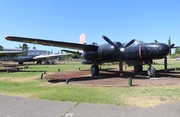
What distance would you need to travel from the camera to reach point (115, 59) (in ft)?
49.6

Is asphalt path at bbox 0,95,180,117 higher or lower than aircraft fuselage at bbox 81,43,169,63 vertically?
lower

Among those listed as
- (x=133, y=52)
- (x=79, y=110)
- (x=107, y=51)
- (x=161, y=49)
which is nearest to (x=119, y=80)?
(x=133, y=52)

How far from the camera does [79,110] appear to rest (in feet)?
17.7

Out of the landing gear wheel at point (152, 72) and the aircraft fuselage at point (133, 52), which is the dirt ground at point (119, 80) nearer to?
the landing gear wheel at point (152, 72)

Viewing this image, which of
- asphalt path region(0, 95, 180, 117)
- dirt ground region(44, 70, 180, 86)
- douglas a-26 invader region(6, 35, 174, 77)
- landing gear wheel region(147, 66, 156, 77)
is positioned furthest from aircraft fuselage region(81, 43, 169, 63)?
asphalt path region(0, 95, 180, 117)

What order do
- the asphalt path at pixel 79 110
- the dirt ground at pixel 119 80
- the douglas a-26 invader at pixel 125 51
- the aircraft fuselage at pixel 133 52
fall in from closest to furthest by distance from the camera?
1. the asphalt path at pixel 79 110
2. the dirt ground at pixel 119 80
3. the aircraft fuselage at pixel 133 52
4. the douglas a-26 invader at pixel 125 51

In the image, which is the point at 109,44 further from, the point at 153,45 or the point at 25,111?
the point at 25,111

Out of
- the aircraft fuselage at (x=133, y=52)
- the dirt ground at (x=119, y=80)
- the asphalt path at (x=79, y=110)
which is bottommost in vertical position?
the asphalt path at (x=79, y=110)

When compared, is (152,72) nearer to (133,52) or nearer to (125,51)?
(133,52)

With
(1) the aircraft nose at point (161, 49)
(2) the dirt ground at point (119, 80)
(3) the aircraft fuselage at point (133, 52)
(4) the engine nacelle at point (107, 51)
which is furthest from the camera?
(4) the engine nacelle at point (107, 51)

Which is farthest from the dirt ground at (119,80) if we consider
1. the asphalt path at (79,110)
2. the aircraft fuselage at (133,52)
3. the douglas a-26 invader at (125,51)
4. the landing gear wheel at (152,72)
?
the asphalt path at (79,110)

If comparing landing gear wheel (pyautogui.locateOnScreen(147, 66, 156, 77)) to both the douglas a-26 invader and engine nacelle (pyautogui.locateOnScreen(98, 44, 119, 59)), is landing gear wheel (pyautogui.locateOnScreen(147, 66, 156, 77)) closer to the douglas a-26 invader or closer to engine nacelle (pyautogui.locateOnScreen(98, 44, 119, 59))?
the douglas a-26 invader

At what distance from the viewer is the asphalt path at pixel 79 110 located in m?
5.00

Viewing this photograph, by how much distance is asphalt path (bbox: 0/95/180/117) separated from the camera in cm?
500
